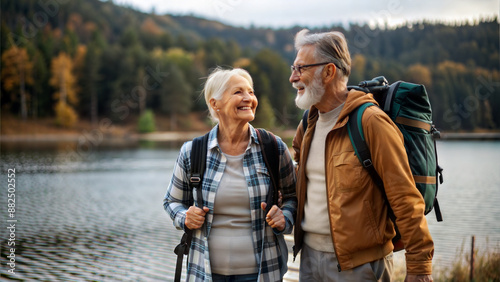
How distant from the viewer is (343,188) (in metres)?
2.19

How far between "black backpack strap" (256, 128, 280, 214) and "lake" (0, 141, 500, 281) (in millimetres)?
5125

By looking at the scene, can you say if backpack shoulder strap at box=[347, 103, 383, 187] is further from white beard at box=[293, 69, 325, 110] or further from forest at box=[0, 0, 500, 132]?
forest at box=[0, 0, 500, 132]

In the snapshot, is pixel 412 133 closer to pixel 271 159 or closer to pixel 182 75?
pixel 271 159

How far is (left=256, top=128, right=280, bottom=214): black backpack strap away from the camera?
2.53m

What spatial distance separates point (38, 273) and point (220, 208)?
6523mm

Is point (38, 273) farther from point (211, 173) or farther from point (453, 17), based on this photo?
point (453, 17)

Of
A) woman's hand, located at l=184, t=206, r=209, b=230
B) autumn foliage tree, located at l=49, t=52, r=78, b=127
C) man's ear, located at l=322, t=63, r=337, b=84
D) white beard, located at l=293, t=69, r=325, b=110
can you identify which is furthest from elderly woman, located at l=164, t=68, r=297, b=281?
autumn foliage tree, located at l=49, t=52, r=78, b=127

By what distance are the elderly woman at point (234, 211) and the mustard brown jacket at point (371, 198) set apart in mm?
400

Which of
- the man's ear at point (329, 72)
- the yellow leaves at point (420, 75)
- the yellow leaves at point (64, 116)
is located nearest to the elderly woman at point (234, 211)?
the man's ear at point (329, 72)

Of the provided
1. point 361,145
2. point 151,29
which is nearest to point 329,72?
point 361,145

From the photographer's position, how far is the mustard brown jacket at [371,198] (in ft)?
6.75

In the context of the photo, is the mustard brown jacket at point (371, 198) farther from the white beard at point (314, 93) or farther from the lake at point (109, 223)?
the lake at point (109, 223)

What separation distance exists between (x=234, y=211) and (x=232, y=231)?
0.12m

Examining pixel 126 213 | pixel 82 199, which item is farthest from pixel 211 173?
pixel 82 199
